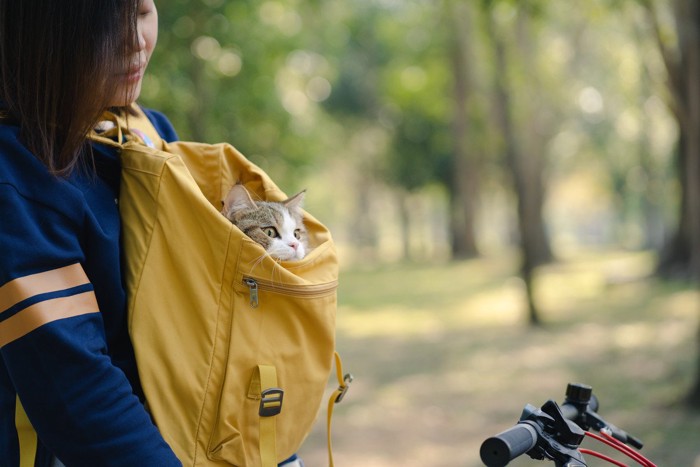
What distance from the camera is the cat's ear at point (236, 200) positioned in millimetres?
1915

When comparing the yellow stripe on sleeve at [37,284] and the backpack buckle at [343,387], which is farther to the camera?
the backpack buckle at [343,387]

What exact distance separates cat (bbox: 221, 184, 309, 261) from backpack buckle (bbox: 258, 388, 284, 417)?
46 cm

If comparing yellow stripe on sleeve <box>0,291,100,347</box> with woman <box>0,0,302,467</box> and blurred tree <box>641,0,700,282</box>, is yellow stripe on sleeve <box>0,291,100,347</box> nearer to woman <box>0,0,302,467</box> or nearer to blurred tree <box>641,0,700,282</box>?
woman <box>0,0,302,467</box>

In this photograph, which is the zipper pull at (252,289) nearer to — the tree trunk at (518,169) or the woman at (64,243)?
the woman at (64,243)

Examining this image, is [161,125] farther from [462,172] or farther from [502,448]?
[462,172]

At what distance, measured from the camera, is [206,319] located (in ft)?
5.22

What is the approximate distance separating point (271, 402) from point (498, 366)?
8.61m

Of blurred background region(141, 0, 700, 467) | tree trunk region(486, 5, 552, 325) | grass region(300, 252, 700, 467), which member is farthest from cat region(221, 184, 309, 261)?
tree trunk region(486, 5, 552, 325)

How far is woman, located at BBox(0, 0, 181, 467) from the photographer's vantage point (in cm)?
137

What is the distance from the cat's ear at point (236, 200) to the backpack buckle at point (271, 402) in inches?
20.9

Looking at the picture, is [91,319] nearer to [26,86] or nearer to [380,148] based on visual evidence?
[26,86]

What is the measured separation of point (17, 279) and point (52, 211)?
164 mm

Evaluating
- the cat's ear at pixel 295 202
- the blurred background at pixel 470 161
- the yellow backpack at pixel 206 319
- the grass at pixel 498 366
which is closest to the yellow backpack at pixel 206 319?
the yellow backpack at pixel 206 319

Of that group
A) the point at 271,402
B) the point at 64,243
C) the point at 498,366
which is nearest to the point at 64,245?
the point at 64,243
